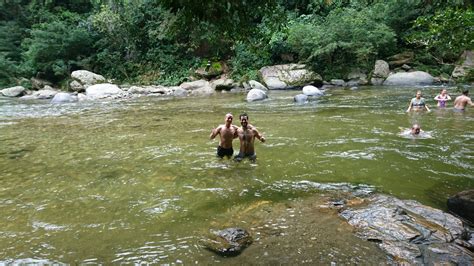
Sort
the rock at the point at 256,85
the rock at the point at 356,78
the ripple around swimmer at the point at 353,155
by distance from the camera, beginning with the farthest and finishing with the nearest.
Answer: the rock at the point at 356,78 → the rock at the point at 256,85 → the ripple around swimmer at the point at 353,155

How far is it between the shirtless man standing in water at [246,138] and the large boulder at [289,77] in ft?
43.4

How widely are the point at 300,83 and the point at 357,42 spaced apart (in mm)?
3742

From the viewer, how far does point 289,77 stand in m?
19.9

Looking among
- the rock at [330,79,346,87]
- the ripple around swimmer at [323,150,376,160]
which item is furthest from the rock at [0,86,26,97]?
the ripple around swimmer at [323,150,376,160]

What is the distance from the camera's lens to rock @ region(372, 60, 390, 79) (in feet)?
64.5

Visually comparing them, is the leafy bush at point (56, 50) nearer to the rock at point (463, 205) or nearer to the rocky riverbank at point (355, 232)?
the rocky riverbank at point (355, 232)

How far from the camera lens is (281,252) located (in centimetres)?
345

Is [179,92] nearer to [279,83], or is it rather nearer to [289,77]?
[279,83]

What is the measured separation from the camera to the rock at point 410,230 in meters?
3.29

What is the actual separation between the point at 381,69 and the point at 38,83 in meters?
20.9

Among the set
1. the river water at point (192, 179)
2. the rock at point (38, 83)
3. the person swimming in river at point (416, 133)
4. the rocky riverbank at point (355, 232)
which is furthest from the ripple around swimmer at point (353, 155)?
the rock at point (38, 83)

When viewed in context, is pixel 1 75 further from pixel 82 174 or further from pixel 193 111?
pixel 82 174

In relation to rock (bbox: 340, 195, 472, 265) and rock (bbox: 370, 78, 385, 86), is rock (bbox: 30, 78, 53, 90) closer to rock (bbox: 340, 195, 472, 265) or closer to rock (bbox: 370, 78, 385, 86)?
rock (bbox: 370, 78, 385, 86)

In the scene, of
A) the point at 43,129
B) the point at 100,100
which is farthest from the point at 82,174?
the point at 100,100
